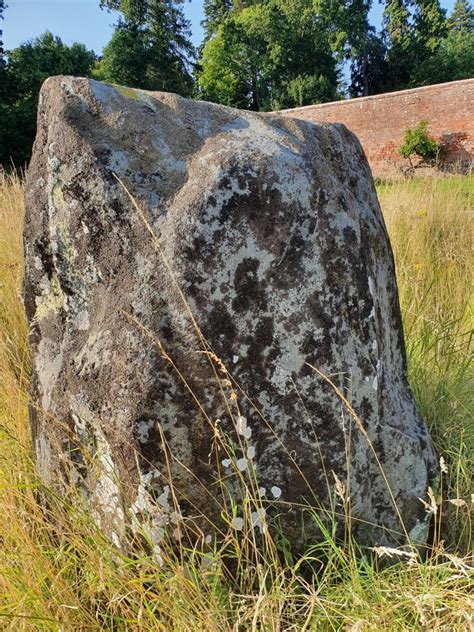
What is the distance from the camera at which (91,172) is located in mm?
1314

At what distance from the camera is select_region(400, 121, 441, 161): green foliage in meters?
17.1

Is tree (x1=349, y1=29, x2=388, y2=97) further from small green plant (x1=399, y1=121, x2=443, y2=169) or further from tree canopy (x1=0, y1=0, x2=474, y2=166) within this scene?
small green plant (x1=399, y1=121, x2=443, y2=169)

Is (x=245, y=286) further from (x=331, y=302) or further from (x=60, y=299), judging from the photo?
(x=60, y=299)

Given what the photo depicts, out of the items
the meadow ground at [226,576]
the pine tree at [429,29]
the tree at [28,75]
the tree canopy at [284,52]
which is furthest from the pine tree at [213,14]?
the meadow ground at [226,576]

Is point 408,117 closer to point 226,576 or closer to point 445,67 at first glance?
point 445,67

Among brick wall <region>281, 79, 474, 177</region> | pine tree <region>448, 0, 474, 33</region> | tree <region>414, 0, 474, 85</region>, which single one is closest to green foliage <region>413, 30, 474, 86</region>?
tree <region>414, 0, 474, 85</region>

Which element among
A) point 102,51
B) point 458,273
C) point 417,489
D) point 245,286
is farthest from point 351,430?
point 102,51

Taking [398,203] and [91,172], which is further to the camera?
[398,203]

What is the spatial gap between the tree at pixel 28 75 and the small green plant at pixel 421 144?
45.8ft

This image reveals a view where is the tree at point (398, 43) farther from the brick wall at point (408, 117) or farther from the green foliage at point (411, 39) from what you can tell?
the brick wall at point (408, 117)

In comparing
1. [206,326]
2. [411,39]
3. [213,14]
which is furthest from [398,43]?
[206,326]

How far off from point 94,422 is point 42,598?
43 centimetres

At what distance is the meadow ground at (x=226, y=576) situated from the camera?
44.6 inches

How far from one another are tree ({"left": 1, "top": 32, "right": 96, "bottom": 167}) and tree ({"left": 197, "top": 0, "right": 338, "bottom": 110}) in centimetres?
818
